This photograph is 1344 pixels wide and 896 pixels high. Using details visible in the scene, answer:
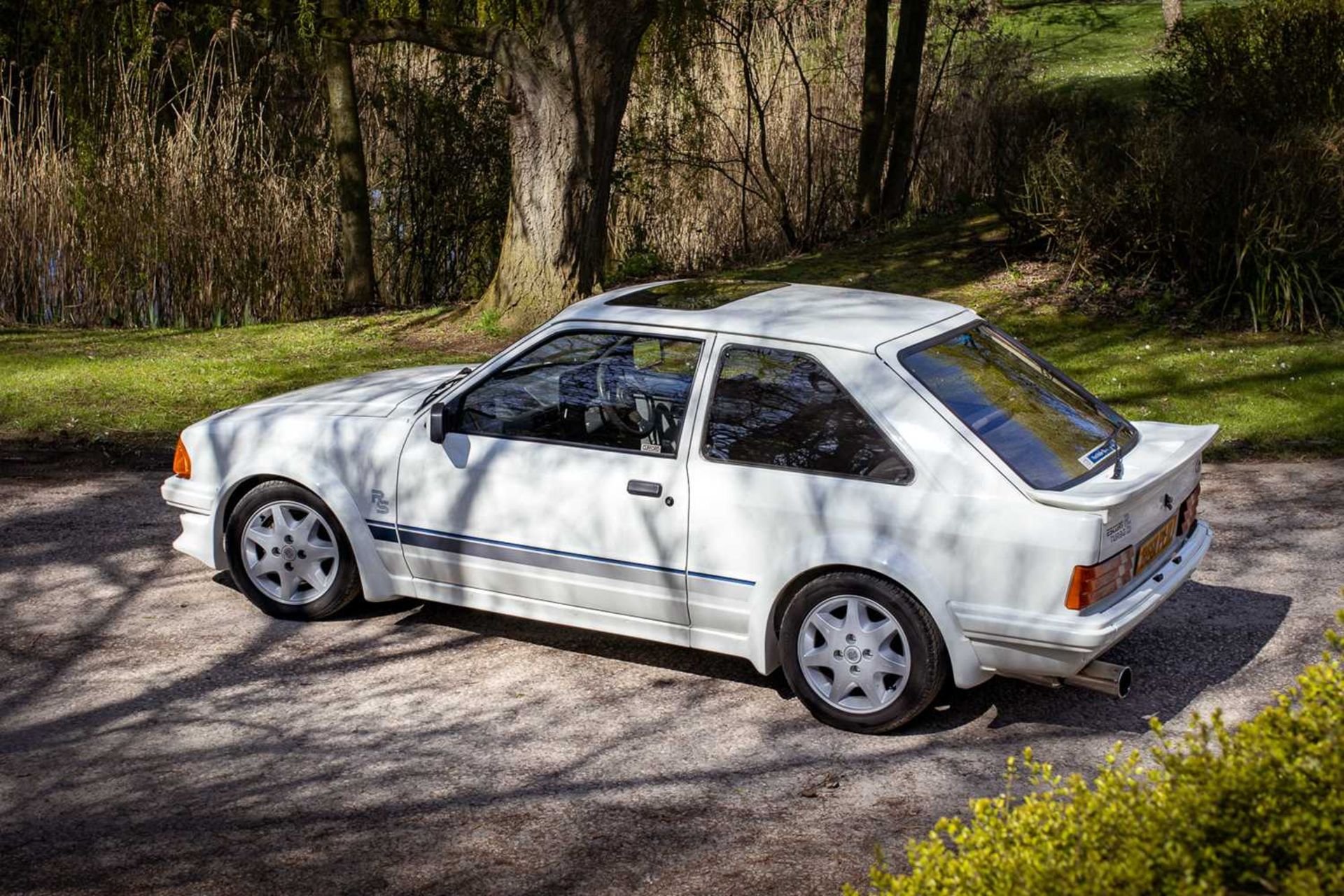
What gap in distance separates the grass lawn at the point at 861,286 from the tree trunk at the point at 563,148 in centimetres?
80

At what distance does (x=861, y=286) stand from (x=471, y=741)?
10024mm

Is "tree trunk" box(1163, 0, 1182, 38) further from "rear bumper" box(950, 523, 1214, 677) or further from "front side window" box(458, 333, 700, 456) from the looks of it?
"rear bumper" box(950, 523, 1214, 677)

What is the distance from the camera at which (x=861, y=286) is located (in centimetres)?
1498

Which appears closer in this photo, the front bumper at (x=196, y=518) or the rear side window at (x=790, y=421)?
the rear side window at (x=790, y=421)

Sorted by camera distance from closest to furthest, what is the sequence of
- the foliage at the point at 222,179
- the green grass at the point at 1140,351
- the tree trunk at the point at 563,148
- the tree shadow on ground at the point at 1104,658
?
the tree shadow on ground at the point at 1104,658 < the green grass at the point at 1140,351 < the tree trunk at the point at 563,148 < the foliage at the point at 222,179

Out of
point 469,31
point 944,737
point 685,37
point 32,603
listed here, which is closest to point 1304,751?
point 944,737

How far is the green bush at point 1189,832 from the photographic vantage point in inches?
116

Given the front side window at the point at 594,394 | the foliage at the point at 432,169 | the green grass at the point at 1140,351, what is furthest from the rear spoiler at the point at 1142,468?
the foliage at the point at 432,169

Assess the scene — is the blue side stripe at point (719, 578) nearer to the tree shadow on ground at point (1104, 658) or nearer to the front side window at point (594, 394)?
the front side window at point (594, 394)

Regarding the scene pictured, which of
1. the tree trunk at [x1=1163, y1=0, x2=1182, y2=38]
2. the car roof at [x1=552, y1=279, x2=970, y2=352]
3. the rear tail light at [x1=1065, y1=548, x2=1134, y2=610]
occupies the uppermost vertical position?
the tree trunk at [x1=1163, y1=0, x2=1182, y2=38]

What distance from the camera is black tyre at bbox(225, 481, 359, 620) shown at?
22.4 feet

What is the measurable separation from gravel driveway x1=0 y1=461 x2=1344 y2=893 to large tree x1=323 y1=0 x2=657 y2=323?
Answer: 20.5ft

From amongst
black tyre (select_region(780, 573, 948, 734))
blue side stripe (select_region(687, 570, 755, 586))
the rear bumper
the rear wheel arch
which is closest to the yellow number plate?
the rear bumper

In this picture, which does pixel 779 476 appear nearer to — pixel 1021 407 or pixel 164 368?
pixel 1021 407
